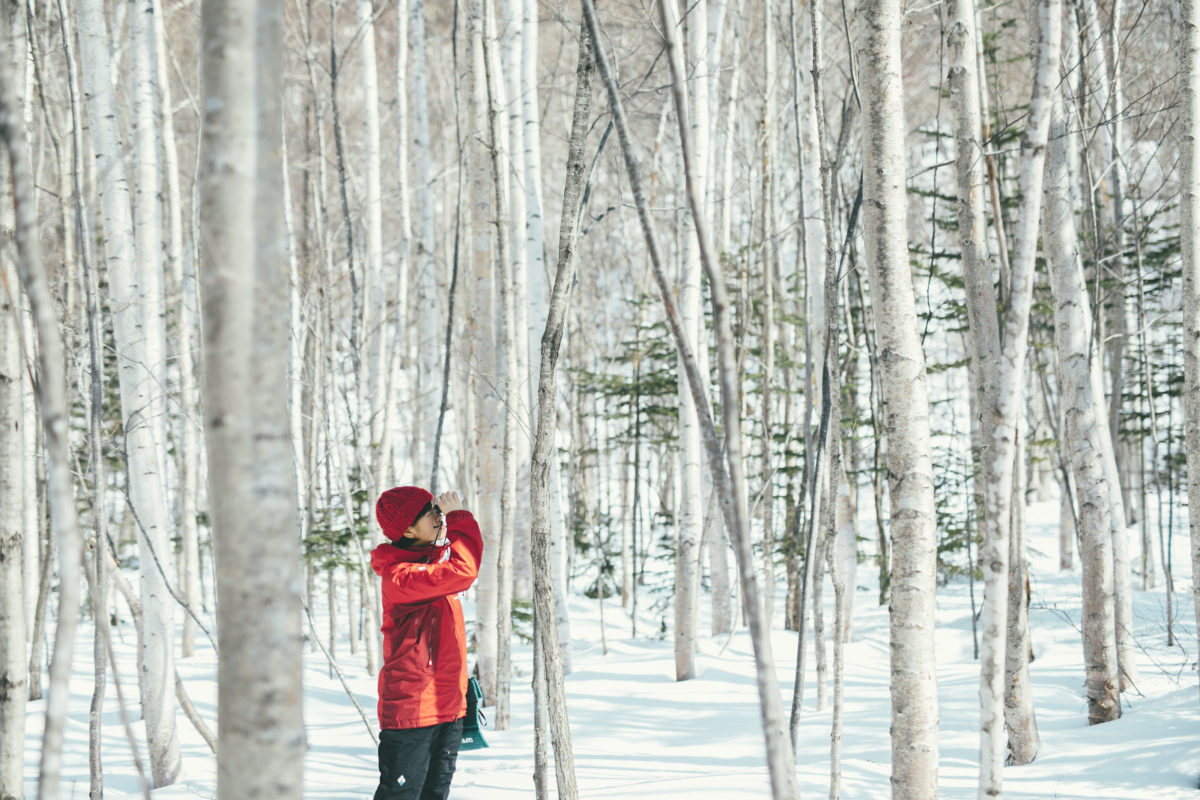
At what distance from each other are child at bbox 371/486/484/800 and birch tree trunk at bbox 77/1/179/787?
6.41ft

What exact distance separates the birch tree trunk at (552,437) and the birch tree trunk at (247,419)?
5.44 ft

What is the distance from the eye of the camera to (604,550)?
37.4 ft

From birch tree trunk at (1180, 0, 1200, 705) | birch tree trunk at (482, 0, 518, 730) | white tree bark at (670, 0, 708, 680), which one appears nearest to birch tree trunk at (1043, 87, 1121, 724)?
birch tree trunk at (1180, 0, 1200, 705)

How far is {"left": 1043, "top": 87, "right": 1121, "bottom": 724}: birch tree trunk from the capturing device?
14.4 feet

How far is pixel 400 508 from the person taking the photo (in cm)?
306

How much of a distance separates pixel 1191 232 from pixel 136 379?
203 inches

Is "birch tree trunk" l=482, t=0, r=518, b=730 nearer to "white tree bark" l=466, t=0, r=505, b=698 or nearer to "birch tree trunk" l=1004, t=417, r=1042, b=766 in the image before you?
"white tree bark" l=466, t=0, r=505, b=698

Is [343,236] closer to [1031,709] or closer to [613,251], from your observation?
[613,251]

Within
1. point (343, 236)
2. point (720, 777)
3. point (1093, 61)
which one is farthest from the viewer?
point (343, 236)

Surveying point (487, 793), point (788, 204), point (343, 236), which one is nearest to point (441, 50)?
→ point (343, 236)

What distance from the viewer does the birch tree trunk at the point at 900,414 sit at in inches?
90.7

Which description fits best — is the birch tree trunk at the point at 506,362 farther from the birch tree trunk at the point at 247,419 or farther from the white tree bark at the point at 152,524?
the birch tree trunk at the point at 247,419

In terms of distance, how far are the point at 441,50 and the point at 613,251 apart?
4.83m

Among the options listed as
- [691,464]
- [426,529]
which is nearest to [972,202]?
[426,529]
